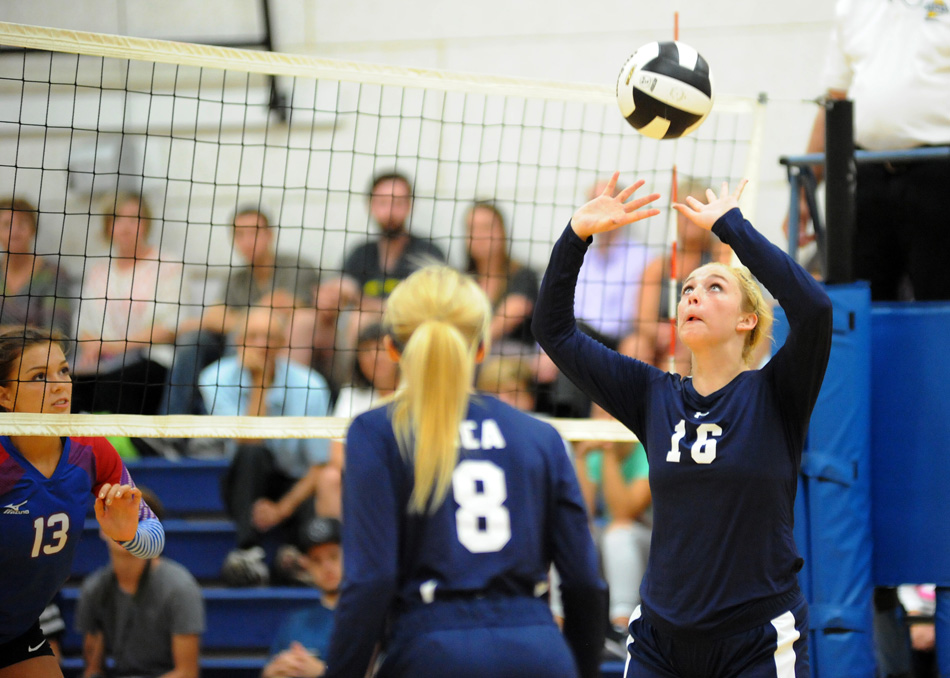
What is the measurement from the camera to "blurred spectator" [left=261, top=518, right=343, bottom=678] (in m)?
5.27

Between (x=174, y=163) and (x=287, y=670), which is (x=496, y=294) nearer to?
(x=287, y=670)

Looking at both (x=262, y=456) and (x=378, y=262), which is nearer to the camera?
(x=262, y=456)

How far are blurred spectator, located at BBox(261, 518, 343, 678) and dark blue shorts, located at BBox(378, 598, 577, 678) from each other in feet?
9.37

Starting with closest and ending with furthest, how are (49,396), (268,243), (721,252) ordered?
(49,396) < (721,252) < (268,243)

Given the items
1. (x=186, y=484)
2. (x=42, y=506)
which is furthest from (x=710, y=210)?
(x=186, y=484)

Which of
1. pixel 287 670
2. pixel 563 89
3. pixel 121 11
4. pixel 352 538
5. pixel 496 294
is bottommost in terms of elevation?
pixel 287 670

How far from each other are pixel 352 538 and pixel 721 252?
13.1ft

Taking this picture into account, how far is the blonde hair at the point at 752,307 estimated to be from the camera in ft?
10.2

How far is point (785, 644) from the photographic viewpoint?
9.03ft

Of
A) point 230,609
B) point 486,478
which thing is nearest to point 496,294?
point 230,609

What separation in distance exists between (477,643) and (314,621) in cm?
331

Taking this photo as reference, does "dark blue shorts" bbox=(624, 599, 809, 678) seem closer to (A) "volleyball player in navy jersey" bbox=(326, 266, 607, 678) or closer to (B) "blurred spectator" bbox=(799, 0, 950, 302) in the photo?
(A) "volleyball player in navy jersey" bbox=(326, 266, 607, 678)

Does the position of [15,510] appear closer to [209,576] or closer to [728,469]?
[728,469]

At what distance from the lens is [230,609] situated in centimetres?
590
